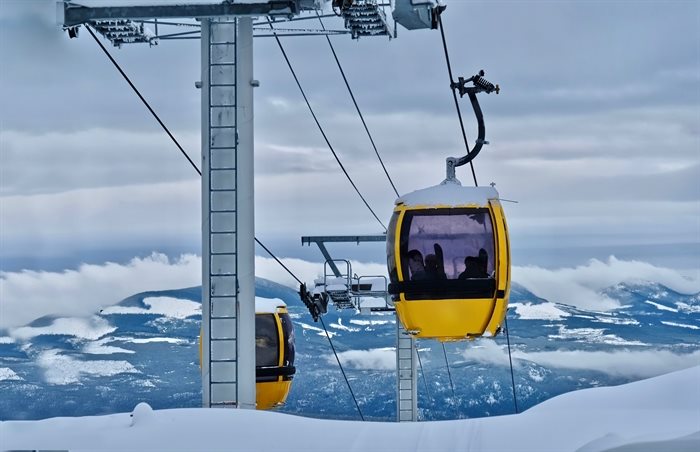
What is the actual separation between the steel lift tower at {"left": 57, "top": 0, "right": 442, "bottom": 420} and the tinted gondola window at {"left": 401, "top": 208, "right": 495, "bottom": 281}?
2.48 m

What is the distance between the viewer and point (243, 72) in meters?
14.3

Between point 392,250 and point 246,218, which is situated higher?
point 246,218

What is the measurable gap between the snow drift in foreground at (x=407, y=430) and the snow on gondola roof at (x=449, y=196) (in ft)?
12.2

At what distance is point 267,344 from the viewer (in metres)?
23.3

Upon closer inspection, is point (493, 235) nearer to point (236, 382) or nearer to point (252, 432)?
point (236, 382)

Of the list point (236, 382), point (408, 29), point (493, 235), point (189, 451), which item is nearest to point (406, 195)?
point (493, 235)

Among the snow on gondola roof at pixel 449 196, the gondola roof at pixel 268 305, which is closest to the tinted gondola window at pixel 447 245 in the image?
the snow on gondola roof at pixel 449 196

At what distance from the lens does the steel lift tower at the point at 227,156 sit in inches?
545

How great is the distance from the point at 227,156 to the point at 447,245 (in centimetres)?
319

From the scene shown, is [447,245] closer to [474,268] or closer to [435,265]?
[435,265]

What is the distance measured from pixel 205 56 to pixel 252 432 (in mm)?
4722

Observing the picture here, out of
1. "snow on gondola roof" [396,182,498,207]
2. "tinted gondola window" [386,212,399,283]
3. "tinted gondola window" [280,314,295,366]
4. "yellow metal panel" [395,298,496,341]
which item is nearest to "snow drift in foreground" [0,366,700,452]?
"yellow metal panel" [395,298,496,341]

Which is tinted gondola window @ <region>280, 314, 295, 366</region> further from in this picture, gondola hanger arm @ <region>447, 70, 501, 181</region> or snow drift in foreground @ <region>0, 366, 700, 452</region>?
snow drift in foreground @ <region>0, 366, 700, 452</region>

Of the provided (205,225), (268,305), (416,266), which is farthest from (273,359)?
(205,225)
